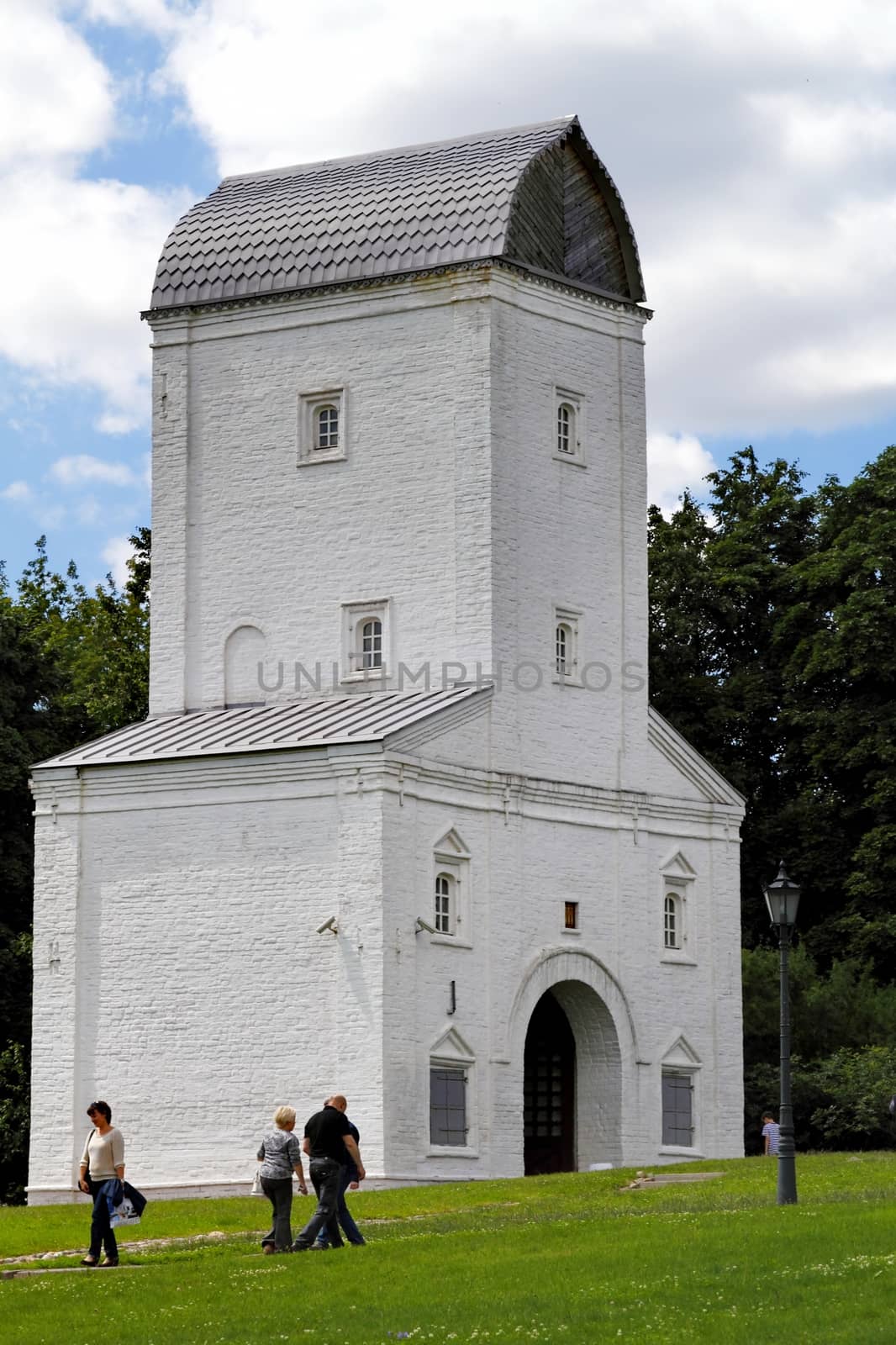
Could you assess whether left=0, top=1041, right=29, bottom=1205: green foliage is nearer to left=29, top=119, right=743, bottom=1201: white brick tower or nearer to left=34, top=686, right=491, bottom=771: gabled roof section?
left=29, top=119, right=743, bottom=1201: white brick tower

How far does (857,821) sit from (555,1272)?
33.7 meters

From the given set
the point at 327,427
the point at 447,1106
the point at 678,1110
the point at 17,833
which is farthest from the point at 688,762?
the point at 17,833

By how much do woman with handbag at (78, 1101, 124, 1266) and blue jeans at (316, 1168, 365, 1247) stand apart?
218 centimetres

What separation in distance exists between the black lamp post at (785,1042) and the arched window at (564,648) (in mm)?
13764

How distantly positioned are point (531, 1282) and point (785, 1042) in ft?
23.9

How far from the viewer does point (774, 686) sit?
58156mm

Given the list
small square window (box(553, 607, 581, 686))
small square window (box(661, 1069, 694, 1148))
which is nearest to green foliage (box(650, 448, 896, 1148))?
small square window (box(661, 1069, 694, 1148))

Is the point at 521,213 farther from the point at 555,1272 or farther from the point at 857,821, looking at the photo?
the point at 555,1272

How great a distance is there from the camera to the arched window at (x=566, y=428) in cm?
4491

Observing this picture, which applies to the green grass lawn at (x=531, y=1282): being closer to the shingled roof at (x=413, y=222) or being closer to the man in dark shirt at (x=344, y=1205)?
the man in dark shirt at (x=344, y=1205)

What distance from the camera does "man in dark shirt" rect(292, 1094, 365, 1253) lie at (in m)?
26.7

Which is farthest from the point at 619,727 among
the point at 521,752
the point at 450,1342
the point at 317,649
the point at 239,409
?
the point at 450,1342

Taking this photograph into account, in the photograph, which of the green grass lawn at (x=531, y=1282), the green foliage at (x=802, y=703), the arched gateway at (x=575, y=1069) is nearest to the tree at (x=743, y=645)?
the green foliage at (x=802, y=703)

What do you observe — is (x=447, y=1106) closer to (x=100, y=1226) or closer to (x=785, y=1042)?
(x=785, y=1042)
